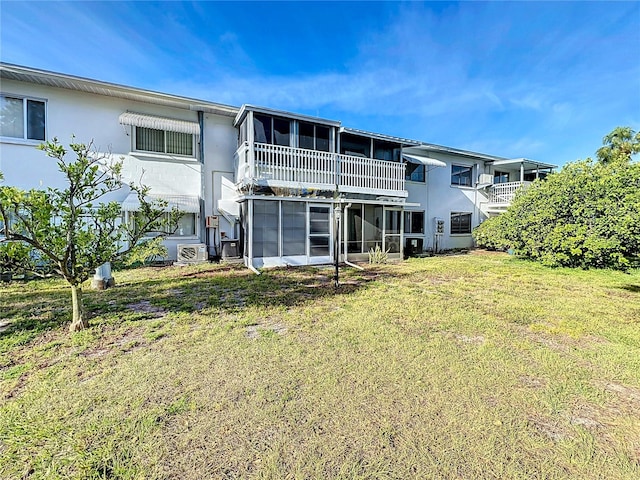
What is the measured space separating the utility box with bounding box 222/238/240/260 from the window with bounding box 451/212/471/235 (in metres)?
14.2

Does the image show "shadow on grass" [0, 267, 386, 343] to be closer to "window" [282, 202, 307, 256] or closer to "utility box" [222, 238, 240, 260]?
"window" [282, 202, 307, 256]

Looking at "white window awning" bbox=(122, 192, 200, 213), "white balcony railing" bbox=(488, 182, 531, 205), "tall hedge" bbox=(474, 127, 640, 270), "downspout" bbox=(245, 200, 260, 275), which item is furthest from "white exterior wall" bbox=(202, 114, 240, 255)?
"white balcony railing" bbox=(488, 182, 531, 205)

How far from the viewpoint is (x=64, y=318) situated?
18.0 ft

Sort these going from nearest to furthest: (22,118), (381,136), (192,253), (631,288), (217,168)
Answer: (631,288) < (22,118) < (192,253) < (217,168) < (381,136)

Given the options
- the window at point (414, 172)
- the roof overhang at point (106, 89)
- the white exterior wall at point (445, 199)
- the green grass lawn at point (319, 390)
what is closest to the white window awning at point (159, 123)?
the roof overhang at point (106, 89)

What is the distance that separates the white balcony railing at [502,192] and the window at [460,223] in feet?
6.52

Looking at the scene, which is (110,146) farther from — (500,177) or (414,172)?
(500,177)

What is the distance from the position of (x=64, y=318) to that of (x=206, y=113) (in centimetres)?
1004

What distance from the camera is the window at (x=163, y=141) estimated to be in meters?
11.8

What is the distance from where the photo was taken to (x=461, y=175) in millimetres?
19812

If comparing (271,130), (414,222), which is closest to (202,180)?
(271,130)

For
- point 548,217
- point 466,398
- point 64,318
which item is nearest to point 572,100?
point 548,217

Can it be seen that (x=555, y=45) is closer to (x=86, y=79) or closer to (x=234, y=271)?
(x=234, y=271)

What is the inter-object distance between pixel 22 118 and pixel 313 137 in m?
10.4
